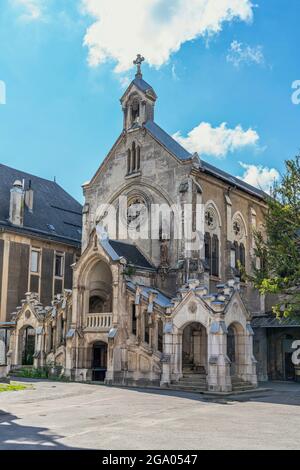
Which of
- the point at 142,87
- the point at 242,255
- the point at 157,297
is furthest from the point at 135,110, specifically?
the point at 157,297

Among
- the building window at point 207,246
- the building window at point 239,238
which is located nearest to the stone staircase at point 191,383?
the building window at point 207,246

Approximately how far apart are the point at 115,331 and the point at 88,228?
11990 mm

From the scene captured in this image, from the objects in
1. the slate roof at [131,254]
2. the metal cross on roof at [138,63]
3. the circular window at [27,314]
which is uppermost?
the metal cross on roof at [138,63]

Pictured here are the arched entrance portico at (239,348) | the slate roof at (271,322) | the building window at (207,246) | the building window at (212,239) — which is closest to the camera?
the arched entrance portico at (239,348)

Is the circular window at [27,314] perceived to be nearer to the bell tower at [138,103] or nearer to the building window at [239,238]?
the bell tower at [138,103]

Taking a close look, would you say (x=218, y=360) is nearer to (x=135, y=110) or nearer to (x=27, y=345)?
(x=27, y=345)

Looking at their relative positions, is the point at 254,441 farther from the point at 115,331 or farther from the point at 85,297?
the point at 85,297

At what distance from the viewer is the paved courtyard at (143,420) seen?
10695 millimetres

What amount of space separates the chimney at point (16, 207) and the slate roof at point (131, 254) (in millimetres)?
10045

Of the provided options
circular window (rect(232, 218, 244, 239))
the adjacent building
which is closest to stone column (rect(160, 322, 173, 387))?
the adjacent building

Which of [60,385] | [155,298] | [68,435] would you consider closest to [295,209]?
[155,298]

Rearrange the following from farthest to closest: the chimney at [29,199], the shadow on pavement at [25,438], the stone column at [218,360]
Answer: the chimney at [29,199]
the stone column at [218,360]
the shadow on pavement at [25,438]

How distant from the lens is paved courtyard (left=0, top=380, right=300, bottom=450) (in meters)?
10.7
